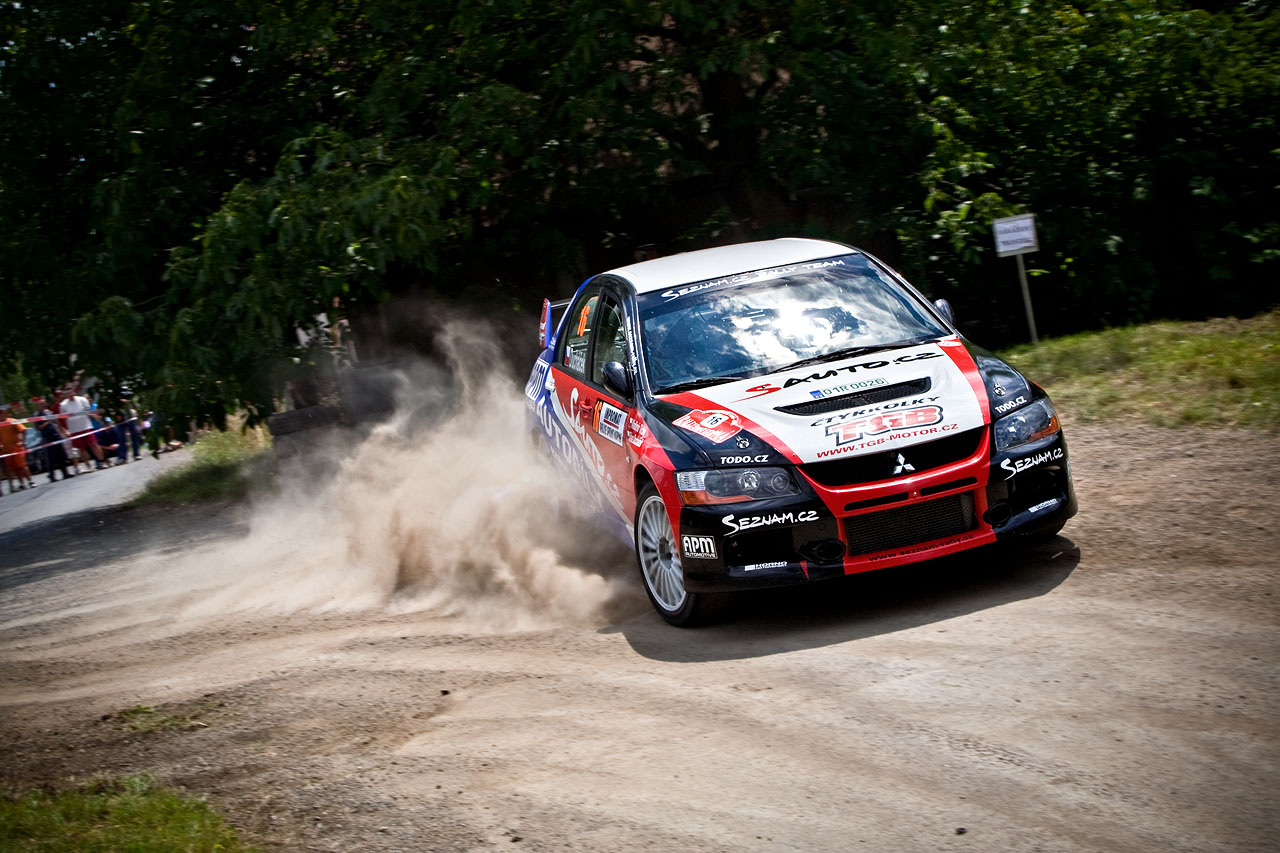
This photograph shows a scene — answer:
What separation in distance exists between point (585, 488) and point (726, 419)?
1.71m

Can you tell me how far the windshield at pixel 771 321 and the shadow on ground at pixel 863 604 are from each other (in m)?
1.18

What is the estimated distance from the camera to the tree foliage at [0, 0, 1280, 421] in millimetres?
12859

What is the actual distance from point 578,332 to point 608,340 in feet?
2.27

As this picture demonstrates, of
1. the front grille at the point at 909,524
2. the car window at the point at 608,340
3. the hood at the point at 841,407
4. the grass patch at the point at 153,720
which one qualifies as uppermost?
the car window at the point at 608,340

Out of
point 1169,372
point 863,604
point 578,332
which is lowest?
point 863,604

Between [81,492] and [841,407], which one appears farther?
[81,492]

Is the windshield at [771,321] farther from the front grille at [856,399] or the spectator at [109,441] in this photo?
the spectator at [109,441]

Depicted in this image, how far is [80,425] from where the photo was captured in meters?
25.2

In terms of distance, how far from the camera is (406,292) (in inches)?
639

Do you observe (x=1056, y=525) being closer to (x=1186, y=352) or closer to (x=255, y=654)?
(x=255, y=654)

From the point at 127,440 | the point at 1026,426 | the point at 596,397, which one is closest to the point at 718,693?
the point at 1026,426

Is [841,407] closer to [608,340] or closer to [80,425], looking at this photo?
[608,340]

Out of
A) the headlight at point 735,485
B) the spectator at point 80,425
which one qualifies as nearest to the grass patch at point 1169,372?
the headlight at point 735,485

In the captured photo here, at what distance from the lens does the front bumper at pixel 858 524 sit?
224 inches
